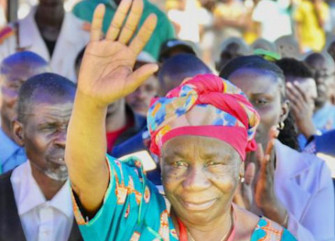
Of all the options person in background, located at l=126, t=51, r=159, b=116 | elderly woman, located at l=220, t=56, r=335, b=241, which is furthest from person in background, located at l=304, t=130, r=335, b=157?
person in background, located at l=126, t=51, r=159, b=116

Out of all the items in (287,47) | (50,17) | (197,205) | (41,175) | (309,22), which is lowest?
(309,22)

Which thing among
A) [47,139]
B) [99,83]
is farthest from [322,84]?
[99,83]

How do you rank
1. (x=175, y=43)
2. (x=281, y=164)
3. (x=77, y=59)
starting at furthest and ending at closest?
(x=175, y=43)
(x=77, y=59)
(x=281, y=164)

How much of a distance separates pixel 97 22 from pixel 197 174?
2.22ft

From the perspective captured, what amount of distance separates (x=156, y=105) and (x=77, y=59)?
10.6ft

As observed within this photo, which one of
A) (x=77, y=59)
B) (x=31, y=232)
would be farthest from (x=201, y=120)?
(x=77, y=59)

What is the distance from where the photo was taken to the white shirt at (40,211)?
A: 4.45 meters

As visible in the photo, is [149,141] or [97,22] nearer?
[97,22]

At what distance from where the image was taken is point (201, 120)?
3.62m

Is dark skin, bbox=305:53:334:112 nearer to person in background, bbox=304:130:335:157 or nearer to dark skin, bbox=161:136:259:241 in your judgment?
person in background, bbox=304:130:335:157

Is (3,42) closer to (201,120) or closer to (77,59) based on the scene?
(77,59)

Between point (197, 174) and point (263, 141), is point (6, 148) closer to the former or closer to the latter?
point (263, 141)

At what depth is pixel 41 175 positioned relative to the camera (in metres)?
4.70

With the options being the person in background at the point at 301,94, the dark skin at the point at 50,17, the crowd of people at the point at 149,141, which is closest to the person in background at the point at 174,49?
the crowd of people at the point at 149,141
